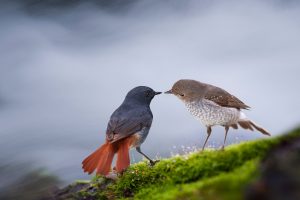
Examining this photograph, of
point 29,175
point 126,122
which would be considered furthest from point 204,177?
Answer: point 29,175

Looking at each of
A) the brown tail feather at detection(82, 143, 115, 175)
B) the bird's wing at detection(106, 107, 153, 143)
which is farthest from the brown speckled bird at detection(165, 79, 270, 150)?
the brown tail feather at detection(82, 143, 115, 175)

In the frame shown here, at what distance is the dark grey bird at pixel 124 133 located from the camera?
6.14 meters

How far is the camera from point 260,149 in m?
4.87

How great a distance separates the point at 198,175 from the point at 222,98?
5.74 feet

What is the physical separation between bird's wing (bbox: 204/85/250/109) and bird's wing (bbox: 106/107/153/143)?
92 cm

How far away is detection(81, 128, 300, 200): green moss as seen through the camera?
4.03 m

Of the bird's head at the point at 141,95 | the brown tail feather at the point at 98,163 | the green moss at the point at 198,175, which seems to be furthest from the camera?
the bird's head at the point at 141,95

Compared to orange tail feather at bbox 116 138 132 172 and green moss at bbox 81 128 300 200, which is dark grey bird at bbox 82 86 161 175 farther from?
green moss at bbox 81 128 300 200

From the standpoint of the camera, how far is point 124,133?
21.3 ft

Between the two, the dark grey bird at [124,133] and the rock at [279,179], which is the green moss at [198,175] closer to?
the dark grey bird at [124,133]

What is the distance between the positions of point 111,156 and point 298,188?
3.54 metres

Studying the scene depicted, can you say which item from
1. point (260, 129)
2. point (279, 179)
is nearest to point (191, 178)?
point (260, 129)

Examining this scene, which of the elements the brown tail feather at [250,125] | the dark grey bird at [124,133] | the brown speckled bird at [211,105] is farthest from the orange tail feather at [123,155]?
the brown tail feather at [250,125]

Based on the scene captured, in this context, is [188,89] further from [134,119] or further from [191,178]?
[191,178]
